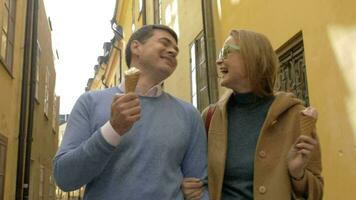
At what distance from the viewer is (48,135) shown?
17.6 metres

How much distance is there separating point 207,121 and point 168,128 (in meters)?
0.47

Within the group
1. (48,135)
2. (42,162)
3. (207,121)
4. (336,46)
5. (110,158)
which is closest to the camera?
(110,158)

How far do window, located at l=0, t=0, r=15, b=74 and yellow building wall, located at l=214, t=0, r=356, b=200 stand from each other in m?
5.75

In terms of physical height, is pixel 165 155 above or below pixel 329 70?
below

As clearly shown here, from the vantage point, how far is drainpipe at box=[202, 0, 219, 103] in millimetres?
8562

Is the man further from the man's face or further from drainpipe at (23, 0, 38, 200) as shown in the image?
drainpipe at (23, 0, 38, 200)

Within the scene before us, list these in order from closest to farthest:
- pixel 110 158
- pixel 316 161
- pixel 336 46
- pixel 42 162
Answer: pixel 110 158 < pixel 316 161 < pixel 336 46 < pixel 42 162

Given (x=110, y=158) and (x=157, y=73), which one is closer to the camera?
(x=110, y=158)

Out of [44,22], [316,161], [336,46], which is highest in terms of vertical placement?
[44,22]

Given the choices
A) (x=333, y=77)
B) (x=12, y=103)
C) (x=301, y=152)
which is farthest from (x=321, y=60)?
(x=12, y=103)

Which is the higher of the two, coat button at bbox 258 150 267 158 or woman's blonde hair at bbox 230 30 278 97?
woman's blonde hair at bbox 230 30 278 97

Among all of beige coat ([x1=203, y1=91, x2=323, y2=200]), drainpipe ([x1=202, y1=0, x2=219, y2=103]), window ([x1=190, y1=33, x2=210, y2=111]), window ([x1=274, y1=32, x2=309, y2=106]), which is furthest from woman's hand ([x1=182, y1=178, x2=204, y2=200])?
window ([x1=190, y1=33, x2=210, y2=111])

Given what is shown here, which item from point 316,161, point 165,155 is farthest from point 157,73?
point 316,161

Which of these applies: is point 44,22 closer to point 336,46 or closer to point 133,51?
point 336,46
